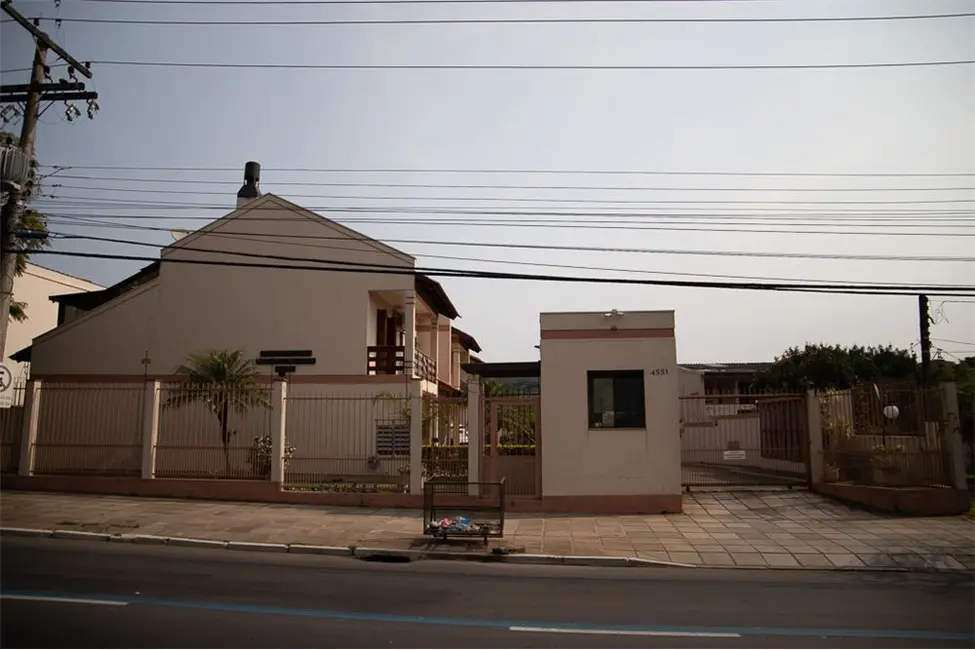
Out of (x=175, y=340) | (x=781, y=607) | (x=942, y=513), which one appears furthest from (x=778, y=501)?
(x=175, y=340)

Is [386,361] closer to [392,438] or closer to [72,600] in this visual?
[392,438]

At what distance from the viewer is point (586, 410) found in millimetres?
16281

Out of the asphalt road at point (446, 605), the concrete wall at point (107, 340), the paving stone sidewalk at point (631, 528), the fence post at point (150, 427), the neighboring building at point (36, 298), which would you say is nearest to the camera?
the asphalt road at point (446, 605)

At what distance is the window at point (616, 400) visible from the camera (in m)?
16.3

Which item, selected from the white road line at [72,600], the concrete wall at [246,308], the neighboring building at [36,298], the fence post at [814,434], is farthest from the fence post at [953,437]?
the neighboring building at [36,298]

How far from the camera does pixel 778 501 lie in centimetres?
1650

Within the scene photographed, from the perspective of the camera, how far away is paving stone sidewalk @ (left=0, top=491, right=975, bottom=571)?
39.0 ft

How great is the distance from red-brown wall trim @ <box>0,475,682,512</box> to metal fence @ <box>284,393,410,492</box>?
0.97 m

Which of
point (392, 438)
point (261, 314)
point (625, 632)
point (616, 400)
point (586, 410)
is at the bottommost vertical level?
point (625, 632)

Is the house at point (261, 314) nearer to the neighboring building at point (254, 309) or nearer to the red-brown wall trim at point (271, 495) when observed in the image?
the neighboring building at point (254, 309)

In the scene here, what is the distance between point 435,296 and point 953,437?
1842 centimetres

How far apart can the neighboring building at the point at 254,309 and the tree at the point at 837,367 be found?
2355cm

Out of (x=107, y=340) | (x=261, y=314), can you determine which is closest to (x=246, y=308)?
(x=261, y=314)

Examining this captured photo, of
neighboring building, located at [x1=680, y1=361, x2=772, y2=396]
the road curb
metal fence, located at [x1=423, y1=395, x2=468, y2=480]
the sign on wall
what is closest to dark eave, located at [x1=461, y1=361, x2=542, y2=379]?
metal fence, located at [x1=423, y1=395, x2=468, y2=480]
